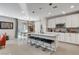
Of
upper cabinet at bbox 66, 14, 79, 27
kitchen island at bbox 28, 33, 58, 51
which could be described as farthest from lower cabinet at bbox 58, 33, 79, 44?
kitchen island at bbox 28, 33, 58, 51

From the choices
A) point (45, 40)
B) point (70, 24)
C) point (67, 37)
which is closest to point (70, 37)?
point (67, 37)

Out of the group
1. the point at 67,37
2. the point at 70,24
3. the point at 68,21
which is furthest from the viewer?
the point at 68,21

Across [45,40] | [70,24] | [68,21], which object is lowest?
[45,40]

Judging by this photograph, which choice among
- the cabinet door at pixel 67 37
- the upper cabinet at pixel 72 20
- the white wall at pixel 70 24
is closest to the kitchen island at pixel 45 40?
the white wall at pixel 70 24

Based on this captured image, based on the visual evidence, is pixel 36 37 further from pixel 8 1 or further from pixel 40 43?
pixel 8 1

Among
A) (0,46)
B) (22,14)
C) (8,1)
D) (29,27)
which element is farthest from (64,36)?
(8,1)

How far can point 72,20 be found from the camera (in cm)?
657

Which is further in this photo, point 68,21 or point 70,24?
point 68,21

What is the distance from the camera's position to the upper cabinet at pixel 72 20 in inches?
244

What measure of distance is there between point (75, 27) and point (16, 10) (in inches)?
138

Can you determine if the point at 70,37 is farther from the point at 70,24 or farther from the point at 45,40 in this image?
the point at 45,40

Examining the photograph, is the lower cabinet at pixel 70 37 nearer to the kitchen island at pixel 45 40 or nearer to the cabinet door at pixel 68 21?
the cabinet door at pixel 68 21

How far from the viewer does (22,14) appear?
16.9 feet

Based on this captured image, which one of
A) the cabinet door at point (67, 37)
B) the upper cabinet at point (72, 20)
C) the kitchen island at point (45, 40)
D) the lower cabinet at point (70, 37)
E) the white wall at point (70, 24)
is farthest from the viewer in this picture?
the cabinet door at point (67, 37)
